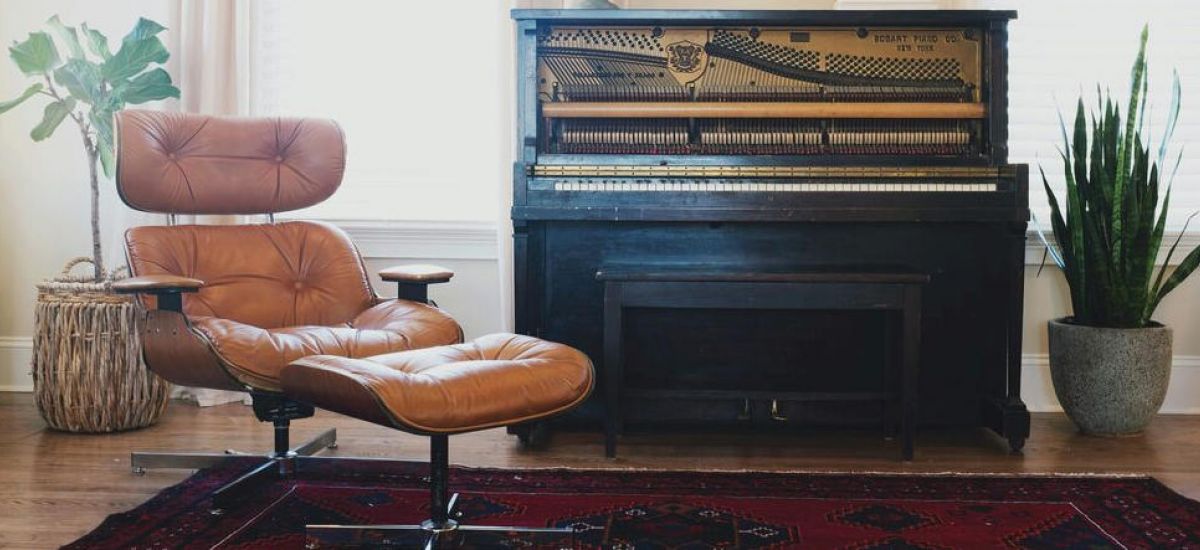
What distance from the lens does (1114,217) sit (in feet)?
12.1

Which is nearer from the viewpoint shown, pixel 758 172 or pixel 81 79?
pixel 758 172

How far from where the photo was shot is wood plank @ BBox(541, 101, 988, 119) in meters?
3.58

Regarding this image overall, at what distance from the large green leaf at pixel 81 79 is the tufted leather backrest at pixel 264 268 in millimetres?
828

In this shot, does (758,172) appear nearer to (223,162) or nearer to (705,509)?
(705,509)

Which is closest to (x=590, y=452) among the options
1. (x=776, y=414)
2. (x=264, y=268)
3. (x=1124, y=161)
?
(x=776, y=414)

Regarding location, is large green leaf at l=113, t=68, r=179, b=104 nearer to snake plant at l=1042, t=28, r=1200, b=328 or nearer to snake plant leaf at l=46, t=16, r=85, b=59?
snake plant leaf at l=46, t=16, r=85, b=59

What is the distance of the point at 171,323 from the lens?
286cm

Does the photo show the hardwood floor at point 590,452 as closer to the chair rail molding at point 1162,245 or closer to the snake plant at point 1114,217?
the snake plant at point 1114,217

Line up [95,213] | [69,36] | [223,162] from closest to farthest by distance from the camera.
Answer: [223,162]
[69,36]
[95,213]

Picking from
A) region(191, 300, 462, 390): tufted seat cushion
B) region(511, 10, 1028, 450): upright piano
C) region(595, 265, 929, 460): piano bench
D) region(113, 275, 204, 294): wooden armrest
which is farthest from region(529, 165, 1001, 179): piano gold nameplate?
region(113, 275, 204, 294): wooden armrest

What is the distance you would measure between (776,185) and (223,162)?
1615mm

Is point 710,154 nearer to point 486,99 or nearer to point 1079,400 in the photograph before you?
Result: point 486,99

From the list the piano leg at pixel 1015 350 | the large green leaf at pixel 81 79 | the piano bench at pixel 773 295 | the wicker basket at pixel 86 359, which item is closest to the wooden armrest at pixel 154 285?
the wicker basket at pixel 86 359

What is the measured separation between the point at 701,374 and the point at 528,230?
2.37 feet
